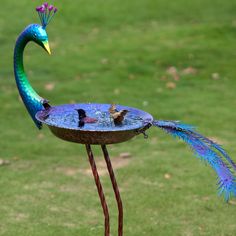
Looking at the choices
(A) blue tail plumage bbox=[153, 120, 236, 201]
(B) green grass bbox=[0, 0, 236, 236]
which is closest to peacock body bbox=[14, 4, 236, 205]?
(A) blue tail plumage bbox=[153, 120, 236, 201]

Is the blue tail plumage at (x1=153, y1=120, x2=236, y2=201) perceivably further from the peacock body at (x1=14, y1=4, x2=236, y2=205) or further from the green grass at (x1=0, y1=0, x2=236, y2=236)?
the green grass at (x1=0, y1=0, x2=236, y2=236)

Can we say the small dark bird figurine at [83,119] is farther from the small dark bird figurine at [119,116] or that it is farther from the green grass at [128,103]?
the green grass at [128,103]

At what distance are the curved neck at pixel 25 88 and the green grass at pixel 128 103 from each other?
4.11ft

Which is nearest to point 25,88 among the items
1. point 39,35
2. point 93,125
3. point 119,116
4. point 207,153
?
point 39,35

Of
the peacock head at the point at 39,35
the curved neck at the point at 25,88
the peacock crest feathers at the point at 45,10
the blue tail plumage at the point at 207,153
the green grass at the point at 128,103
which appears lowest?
the green grass at the point at 128,103

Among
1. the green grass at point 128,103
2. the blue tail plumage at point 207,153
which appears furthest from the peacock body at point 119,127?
the green grass at point 128,103

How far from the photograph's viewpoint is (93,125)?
3.56m

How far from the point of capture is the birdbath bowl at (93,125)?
3326mm

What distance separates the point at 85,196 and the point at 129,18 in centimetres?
878

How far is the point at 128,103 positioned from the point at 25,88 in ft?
14.5

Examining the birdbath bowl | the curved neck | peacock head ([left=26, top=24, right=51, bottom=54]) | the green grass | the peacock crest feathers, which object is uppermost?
the peacock crest feathers

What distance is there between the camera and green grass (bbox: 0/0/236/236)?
16.7 feet

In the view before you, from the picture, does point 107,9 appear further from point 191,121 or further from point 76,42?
point 191,121

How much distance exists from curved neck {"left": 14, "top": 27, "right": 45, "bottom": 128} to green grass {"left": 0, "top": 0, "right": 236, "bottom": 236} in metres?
1.25
